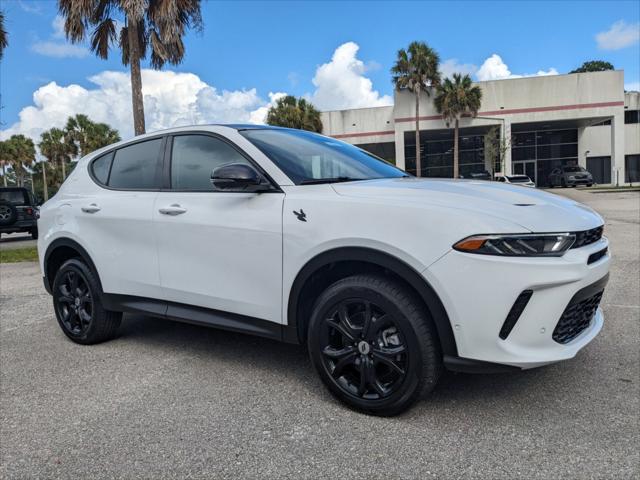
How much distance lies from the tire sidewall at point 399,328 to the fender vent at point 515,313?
404 mm

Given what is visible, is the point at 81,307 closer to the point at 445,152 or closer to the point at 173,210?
the point at 173,210

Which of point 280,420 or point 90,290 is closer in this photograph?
point 280,420

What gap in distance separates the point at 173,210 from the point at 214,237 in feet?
1.48

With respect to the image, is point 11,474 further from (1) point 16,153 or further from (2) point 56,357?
(1) point 16,153

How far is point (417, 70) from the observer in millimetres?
37594

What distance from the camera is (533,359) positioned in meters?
2.34

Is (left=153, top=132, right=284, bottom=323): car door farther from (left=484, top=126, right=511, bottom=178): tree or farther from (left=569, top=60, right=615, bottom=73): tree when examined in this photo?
(left=569, top=60, right=615, bottom=73): tree

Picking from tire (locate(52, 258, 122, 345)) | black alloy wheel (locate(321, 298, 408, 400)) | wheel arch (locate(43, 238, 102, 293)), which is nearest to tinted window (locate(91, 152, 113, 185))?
→ wheel arch (locate(43, 238, 102, 293))

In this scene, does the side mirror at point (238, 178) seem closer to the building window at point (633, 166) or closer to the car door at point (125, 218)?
the car door at point (125, 218)

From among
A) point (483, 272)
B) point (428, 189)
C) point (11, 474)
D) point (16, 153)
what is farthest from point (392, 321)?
point (16, 153)

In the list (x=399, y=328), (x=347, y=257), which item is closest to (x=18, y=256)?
(x=347, y=257)

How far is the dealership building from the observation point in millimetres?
37438

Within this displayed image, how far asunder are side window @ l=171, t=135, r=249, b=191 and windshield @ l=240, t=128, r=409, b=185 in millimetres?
187

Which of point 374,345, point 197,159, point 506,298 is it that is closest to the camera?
point 506,298
